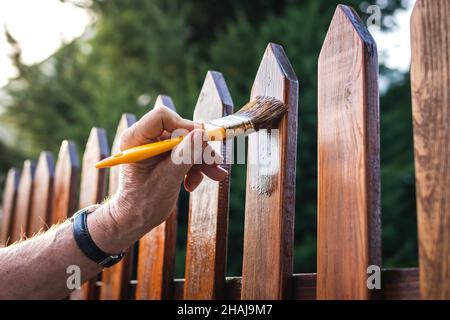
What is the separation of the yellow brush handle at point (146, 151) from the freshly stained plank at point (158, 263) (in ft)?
2.21

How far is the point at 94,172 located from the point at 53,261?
1042 millimetres

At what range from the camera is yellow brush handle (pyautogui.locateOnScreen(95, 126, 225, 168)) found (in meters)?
1.15

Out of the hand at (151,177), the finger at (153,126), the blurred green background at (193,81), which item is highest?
the blurred green background at (193,81)

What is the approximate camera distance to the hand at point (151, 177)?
Answer: 122cm

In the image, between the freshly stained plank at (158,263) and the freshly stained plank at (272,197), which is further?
the freshly stained plank at (158,263)

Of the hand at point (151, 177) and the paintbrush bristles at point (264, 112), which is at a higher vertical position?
the paintbrush bristles at point (264, 112)

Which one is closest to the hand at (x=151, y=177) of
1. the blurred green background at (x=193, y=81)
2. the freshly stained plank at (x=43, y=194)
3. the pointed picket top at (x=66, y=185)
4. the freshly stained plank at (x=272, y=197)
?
the freshly stained plank at (x=272, y=197)

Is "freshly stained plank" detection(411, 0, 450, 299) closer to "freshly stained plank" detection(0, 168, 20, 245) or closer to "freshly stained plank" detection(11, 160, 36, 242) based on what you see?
"freshly stained plank" detection(11, 160, 36, 242)

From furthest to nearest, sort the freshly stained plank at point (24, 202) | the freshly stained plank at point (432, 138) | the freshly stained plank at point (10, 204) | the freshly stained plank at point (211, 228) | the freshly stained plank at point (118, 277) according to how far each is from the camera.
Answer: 1. the freshly stained plank at point (10, 204)
2. the freshly stained plank at point (24, 202)
3. the freshly stained plank at point (118, 277)
4. the freshly stained plank at point (211, 228)
5. the freshly stained plank at point (432, 138)

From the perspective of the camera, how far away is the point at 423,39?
3.45ft

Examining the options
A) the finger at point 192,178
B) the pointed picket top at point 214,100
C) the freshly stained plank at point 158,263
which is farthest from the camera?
the freshly stained plank at point 158,263

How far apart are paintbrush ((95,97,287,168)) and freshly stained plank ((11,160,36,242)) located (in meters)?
2.26

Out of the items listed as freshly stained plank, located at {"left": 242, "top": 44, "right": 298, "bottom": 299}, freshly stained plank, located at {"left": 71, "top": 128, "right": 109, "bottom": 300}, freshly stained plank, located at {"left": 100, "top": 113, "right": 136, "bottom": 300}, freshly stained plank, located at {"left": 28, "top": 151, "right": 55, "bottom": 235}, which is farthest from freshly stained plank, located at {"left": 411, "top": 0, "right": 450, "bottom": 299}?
freshly stained plank, located at {"left": 28, "top": 151, "right": 55, "bottom": 235}

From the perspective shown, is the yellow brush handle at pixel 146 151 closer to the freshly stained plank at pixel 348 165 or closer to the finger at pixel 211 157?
the finger at pixel 211 157
